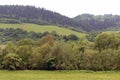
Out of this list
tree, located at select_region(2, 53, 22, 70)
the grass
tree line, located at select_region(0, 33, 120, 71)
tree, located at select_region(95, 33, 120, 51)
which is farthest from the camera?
tree, located at select_region(95, 33, 120, 51)

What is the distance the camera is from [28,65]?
67.4 m

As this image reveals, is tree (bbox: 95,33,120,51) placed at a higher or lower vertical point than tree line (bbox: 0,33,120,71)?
higher

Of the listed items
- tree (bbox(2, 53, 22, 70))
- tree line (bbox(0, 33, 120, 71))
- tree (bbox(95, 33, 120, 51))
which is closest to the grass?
tree (bbox(2, 53, 22, 70))

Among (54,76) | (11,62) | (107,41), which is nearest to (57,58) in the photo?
(11,62)

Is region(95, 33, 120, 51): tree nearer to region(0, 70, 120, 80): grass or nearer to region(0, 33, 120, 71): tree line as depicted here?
region(0, 33, 120, 71): tree line

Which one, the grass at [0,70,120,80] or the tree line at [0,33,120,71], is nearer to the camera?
the grass at [0,70,120,80]

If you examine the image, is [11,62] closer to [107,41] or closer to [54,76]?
[54,76]

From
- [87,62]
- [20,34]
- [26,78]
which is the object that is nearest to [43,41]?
[87,62]

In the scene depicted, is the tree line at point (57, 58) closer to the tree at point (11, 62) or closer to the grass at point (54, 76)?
the tree at point (11, 62)

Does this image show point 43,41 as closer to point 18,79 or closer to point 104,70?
point 104,70

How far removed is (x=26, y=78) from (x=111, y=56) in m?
25.8

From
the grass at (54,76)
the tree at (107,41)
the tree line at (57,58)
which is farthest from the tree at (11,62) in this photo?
the tree at (107,41)

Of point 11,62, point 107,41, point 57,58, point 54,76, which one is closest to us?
point 54,76

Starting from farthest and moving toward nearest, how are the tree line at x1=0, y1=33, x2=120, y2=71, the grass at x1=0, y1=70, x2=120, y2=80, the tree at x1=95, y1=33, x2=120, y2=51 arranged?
the tree at x1=95, y1=33, x2=120, y2=51, the tree line at x1=0, y1=33, x2=120, y2=71, the grass at x1=0, y1=70, x2=120, y2=80
